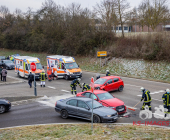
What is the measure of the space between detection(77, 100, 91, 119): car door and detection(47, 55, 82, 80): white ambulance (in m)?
13.9

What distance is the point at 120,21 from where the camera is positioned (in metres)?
40.8

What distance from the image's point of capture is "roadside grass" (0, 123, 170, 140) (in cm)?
865

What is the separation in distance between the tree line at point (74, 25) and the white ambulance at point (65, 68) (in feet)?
50.1

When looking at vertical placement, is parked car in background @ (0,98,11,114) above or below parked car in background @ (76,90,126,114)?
below

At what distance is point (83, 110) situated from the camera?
11.6 m

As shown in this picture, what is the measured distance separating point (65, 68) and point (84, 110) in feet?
49.2

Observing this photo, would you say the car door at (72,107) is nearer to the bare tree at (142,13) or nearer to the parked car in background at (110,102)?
the parked car in background at (110,102)

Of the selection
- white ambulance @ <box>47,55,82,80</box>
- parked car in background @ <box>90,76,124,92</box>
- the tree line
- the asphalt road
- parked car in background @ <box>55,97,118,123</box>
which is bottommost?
the asphalt road

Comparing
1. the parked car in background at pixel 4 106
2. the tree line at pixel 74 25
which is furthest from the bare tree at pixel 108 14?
the parked car in background at pixel 4 106

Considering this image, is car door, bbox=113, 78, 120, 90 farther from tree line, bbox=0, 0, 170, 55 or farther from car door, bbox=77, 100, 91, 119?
tree line, bbox=0, 0, 170, 55

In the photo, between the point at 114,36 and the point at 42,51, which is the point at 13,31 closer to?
the point at 42,51

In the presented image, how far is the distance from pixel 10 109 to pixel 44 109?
2.39 metres

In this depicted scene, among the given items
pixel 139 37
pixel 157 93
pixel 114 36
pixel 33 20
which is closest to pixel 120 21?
pixel 114 36

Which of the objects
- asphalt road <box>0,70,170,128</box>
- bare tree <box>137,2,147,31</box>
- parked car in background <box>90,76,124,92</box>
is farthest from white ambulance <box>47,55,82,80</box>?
→ bare tree <box>137,2,147,31</box>
